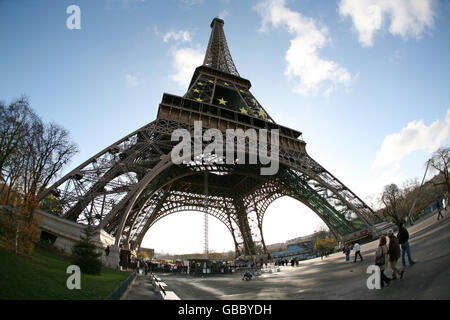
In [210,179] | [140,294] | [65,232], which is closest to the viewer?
[140,294]

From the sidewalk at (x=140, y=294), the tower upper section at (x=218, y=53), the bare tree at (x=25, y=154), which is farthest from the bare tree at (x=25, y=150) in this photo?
the tower upper section at (x=218, y=53)

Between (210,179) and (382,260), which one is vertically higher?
(210,179)

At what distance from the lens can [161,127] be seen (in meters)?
24.2

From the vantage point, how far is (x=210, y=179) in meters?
43.2

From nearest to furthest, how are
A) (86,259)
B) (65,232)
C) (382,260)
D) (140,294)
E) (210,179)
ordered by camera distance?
(382,260) → (140,294) → (86,259) → (65,232) → (210,179)

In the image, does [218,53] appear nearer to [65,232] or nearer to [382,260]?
[65,232]

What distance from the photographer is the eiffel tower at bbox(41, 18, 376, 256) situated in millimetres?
18547

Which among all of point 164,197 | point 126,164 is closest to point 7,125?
point 126,164

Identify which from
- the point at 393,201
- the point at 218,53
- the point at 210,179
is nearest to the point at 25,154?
the point at 210,179

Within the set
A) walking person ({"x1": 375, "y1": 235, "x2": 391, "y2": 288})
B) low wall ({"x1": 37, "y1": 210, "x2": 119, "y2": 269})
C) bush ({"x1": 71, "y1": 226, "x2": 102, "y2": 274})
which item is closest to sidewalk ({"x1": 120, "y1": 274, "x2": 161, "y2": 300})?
bush ({"x1": 71, "y1": 226, "x2": 102, "y2": 274})

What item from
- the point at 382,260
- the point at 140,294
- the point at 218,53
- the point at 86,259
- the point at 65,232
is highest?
the point at 218,53

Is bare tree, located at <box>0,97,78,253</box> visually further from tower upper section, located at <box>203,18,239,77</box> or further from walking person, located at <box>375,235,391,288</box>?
tower upper section, located at <box>203,18,239,77</box>

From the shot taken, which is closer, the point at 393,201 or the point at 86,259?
the point at 86,259
